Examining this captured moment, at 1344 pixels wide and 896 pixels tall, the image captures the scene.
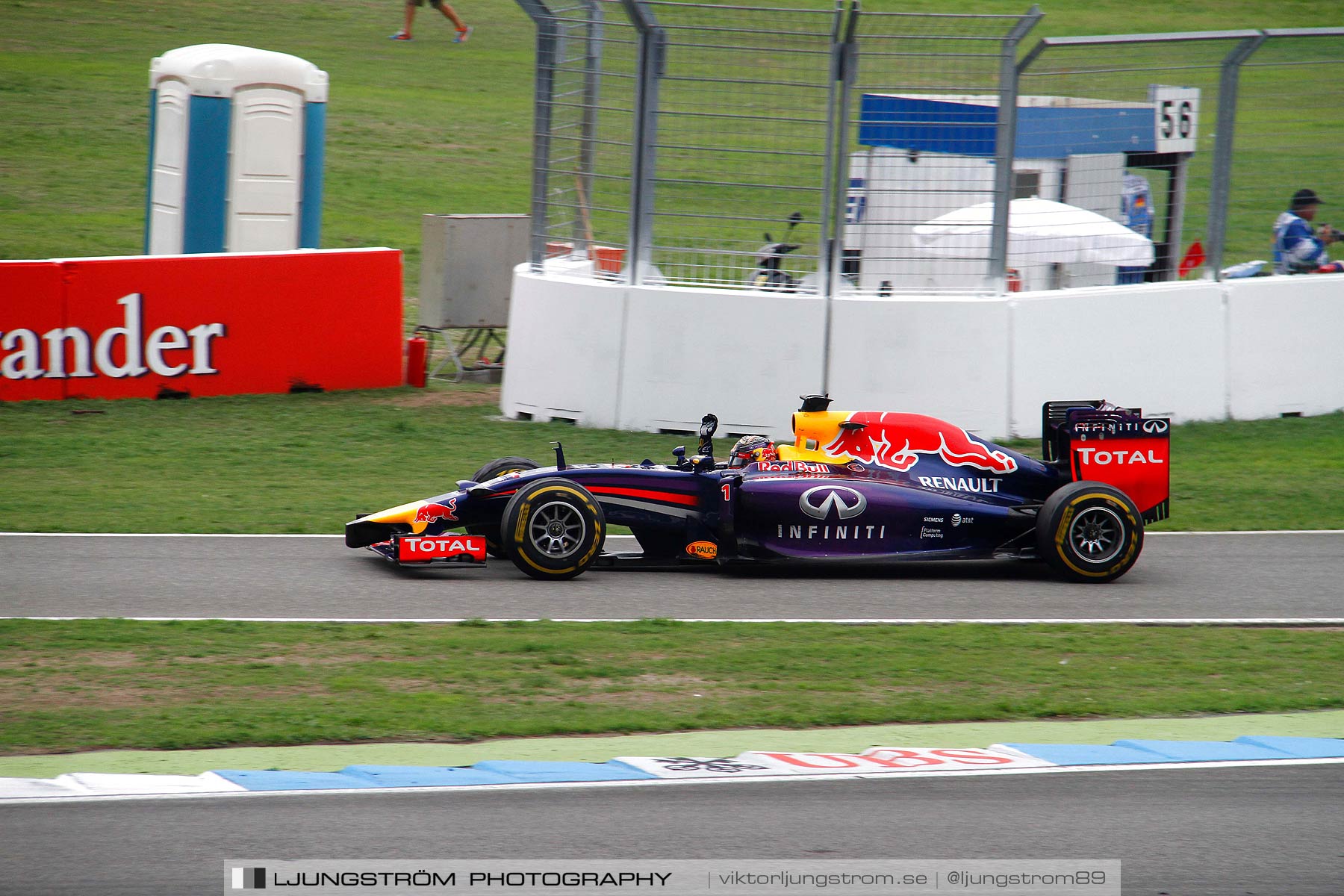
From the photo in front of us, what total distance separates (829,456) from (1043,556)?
5.09ft

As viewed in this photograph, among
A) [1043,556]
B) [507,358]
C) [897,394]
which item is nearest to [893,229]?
[897,394]

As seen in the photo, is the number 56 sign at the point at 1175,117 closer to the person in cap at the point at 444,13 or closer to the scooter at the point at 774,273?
the scooter at the point at 774,273

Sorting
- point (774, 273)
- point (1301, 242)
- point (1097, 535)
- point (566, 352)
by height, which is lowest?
point (1097, 535)

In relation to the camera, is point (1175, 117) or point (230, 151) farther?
point (230, 151)

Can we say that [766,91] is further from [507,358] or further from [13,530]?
[13,530]

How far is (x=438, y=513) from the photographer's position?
32.5ft

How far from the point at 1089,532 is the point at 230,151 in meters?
12.5

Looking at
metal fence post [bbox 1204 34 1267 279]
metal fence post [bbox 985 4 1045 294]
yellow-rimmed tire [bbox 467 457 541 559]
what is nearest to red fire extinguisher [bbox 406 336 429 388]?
metal fence post [bbox 985 4 1045 294]

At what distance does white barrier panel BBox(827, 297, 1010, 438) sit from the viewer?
14461 millimetres

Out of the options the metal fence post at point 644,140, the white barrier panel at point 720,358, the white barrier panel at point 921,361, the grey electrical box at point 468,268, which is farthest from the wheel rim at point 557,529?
the grey electrical box at point 468,268

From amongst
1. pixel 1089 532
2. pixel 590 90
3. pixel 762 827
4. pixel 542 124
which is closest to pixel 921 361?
pixel 590 90

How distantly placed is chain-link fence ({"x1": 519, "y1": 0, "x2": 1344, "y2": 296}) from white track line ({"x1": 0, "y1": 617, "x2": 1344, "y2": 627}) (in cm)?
583

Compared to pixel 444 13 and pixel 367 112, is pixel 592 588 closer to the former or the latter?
pixel 367 112

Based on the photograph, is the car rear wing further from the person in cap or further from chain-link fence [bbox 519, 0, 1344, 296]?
the person in cap
